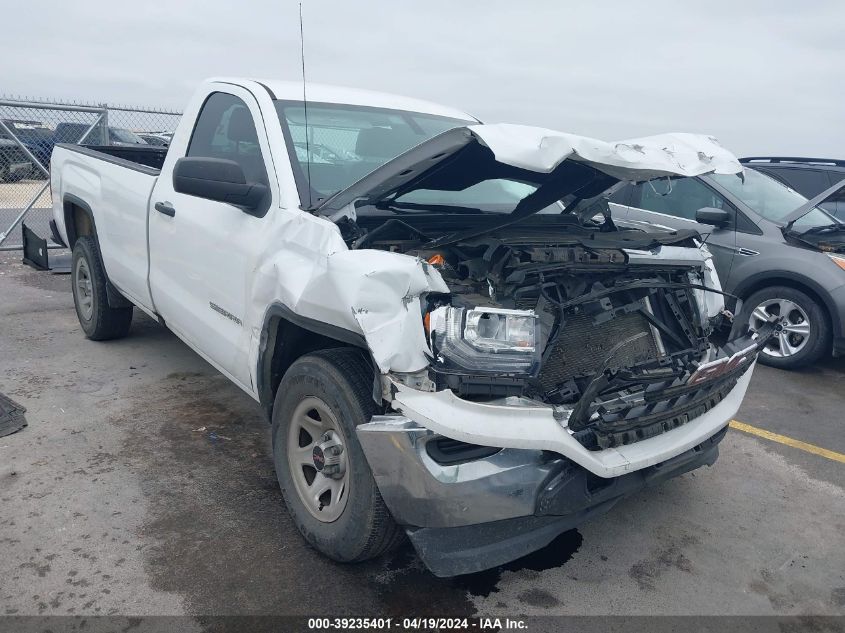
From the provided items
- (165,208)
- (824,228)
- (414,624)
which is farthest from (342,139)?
(824,228)

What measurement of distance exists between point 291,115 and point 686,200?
4.57m

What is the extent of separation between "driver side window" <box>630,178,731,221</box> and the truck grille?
12.4ft

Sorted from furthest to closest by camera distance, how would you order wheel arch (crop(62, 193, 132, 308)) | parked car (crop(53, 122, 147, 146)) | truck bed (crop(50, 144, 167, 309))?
parked car (crop(53, 122, 147, 146))
wheel arch (crop(62, 193, 132, 308))
truck bed (crop(50, 144, 167, 309))

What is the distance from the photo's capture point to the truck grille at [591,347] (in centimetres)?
265

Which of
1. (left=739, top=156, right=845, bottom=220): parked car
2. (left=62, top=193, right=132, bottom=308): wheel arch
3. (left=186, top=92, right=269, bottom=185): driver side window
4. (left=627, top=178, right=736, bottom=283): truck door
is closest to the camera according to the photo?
(left=186, top=92, right=269, bottom=185): driver side window

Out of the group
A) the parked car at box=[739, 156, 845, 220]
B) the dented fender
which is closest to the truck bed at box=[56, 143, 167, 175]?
the dented fender

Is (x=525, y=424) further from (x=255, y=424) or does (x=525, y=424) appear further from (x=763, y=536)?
(x=255, y=424)

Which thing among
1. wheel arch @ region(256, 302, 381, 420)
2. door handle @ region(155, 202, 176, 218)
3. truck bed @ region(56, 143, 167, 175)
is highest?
truck bed @ region(56, 143, 167, 175)

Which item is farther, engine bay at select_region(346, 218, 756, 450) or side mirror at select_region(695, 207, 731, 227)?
side mirror at select_region(695, 207, 731, 227)

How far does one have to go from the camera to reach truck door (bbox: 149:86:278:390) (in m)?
3.25

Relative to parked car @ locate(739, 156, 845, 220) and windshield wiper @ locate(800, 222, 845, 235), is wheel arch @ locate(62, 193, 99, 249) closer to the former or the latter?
windshield wiper @ locate(800, 222, 845, 235)

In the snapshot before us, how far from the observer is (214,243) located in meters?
3.46

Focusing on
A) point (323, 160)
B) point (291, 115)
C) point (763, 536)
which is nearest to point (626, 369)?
→ point (763, 536)

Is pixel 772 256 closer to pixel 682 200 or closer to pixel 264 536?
pixel 682 200
